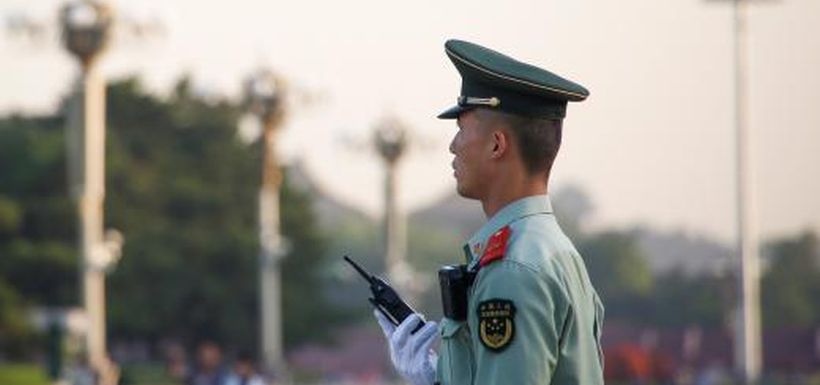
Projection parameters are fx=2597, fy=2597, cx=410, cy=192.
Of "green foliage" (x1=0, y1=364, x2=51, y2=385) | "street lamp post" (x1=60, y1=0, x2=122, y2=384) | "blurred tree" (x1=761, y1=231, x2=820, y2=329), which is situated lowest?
"blurred tree" (x1=761, y1=231, x2=820, y2=329)

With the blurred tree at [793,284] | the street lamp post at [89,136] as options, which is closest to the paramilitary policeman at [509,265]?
the street lamp post at [89,136]

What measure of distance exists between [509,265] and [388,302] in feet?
1.50

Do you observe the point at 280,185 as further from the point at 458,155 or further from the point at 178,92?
the point at 458,155

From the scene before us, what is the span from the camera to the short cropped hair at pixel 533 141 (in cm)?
442

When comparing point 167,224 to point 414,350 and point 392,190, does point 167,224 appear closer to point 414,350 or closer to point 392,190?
point 392,190

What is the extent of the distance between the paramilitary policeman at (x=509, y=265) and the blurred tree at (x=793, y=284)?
316 feet

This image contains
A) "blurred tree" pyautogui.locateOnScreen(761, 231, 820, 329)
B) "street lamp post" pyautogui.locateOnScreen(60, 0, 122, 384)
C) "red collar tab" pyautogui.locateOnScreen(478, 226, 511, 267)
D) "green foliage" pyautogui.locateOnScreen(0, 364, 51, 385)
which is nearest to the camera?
"red collar tab" pyautogui.locateOnScreen(478, 226, 511, 267)

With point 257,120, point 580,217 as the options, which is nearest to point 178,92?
point 257,120

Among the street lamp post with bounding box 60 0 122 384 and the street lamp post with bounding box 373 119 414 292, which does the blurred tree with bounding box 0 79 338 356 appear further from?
the street lamp post with bounding box 60 0 122 384

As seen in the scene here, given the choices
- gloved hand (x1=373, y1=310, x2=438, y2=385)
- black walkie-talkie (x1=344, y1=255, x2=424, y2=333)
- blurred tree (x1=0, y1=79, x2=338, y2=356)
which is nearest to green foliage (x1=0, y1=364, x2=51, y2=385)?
blurred tree (x1=0, y1=79, x2=338, y2=356)

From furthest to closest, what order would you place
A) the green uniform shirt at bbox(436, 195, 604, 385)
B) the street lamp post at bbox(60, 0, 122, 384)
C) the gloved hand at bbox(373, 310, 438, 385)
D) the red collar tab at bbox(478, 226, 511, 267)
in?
the street lamp post at bbox(60, 0, 122, 384) → the gloved hand at bbox(373, 310, 438, 385) → the red collar tab at bbox(478, 226, 511, 267) → the green uniform shirt at bbox(436, 195, 604, 385)

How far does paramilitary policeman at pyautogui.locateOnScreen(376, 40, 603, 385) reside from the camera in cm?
417

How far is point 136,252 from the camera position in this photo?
67688 mm

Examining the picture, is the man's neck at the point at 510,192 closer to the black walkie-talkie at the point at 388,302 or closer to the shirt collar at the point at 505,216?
the shirt collar at the point at 505,216
